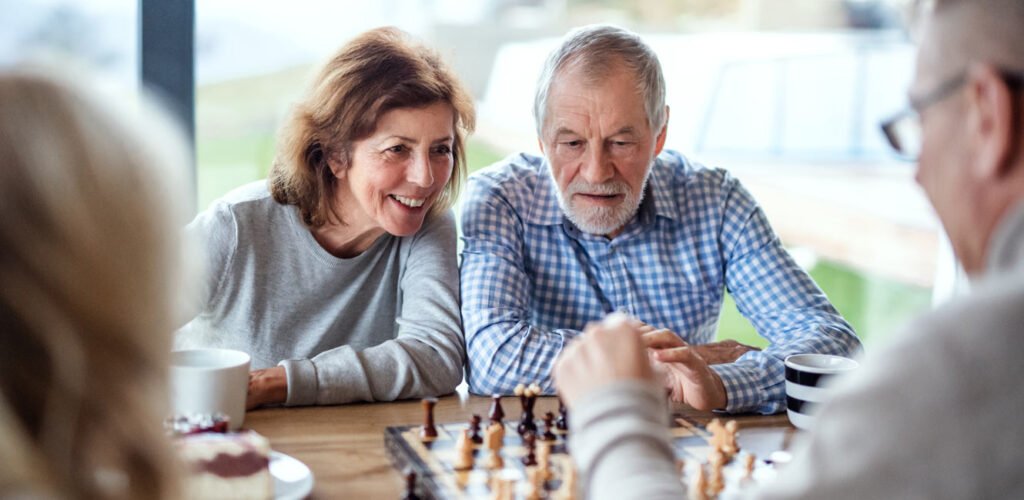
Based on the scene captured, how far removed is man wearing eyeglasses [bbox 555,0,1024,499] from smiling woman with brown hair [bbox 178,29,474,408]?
100cm

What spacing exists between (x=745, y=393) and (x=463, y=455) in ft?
2.07

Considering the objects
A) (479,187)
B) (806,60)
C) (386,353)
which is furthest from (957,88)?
(806,60)

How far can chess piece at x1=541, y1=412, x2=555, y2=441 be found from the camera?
167 cm

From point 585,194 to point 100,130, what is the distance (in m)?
1.59

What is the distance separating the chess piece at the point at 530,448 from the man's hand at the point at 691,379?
34 cm

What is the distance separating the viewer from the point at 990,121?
1.09 meters

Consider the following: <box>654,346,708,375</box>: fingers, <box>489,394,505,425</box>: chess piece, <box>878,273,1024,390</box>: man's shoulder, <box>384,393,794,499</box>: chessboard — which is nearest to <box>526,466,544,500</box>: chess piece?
<box>384,393,794,499</box>: chessboard

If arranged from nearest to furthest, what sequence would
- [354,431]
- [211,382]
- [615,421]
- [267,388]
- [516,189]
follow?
[615,421] → [211,382] → [354,431] → [267,388] → [516,189]

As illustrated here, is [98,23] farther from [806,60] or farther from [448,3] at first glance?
[806,60]

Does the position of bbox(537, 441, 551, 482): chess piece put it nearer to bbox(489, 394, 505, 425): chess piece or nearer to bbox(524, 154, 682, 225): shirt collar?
bbox(489, 394, 505, 425): chess piece

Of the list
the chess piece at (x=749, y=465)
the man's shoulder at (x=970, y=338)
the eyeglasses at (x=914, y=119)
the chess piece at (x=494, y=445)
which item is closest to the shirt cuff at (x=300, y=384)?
the chess piece at (x=494, y=445)

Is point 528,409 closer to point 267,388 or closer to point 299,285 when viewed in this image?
point 267,388

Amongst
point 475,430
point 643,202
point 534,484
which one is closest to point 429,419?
point 475,430

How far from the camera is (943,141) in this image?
1159 millimetres
